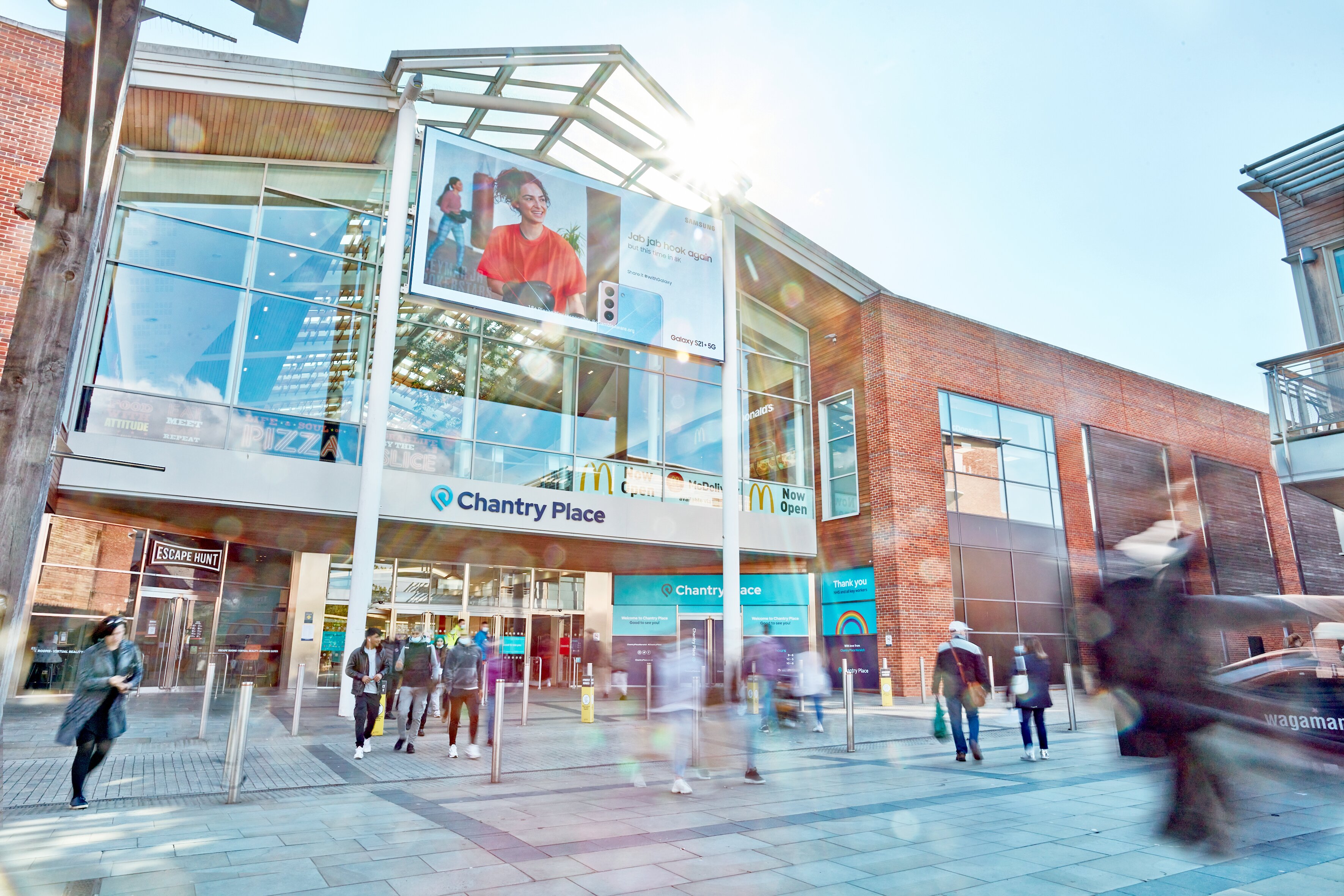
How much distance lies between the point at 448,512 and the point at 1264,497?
3027 cm

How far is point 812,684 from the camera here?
1299cm

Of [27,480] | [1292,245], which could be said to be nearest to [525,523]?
[27,480]

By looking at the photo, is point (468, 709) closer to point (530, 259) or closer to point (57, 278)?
point (57, 278)

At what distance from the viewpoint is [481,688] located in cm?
1015

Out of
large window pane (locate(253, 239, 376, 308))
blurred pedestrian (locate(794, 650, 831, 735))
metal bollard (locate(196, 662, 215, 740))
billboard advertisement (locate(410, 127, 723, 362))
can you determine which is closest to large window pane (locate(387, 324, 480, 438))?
large window pane (locate(253, 239, 376, 308))

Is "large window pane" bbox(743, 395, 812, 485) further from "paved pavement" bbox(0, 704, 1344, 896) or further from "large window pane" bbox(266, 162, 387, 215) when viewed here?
"paved pavement" bbox(0, 704, 1344, 896)

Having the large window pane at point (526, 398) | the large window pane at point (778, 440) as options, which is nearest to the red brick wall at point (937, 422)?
the large window pane at point (778, 440)

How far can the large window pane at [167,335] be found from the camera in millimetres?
14352

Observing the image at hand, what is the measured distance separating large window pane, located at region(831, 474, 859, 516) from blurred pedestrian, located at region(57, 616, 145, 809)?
1722cm

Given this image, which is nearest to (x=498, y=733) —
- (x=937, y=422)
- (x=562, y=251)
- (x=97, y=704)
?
(x=97, y=704)

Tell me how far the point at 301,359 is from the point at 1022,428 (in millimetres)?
19426

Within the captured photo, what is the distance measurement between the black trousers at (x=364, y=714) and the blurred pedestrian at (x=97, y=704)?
3077mm

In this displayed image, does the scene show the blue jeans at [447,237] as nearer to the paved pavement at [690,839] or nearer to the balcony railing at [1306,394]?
the paved pavement at [690,839]

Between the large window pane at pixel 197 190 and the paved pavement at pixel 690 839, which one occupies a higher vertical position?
the large window pane at pixel 197 190
